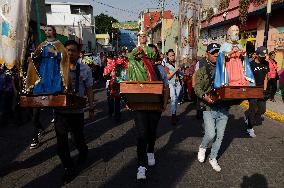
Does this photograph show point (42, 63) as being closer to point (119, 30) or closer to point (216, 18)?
point (216, 18)

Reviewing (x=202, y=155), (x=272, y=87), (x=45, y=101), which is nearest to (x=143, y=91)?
(x=45, y=101)

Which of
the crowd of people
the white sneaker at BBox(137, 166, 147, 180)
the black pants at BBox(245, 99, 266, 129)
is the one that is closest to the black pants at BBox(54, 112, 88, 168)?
the crowd of people

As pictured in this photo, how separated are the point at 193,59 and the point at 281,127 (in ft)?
23.7

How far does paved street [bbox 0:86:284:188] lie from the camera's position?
183 inches

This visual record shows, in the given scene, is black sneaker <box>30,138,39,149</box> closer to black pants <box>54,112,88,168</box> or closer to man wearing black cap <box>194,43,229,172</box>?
black pants <box>54,112,88,168</box>

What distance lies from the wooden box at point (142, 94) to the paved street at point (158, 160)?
1.14 m

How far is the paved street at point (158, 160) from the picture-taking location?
4.65m

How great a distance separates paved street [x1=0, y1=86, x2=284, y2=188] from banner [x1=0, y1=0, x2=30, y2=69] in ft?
5.85

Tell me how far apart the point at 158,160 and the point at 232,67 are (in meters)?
2.05

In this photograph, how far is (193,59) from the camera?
1484 cm

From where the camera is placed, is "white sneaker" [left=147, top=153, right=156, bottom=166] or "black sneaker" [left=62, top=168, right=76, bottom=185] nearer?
"black sneaker" [left=62, top=168, right=76, bottom=185]

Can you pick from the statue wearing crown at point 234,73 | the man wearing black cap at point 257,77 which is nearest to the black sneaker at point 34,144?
the statue wearing crown at point 234,73

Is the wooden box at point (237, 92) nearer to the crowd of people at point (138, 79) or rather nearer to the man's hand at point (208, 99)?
the man's hand at point (208, 99)

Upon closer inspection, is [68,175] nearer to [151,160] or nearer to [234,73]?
[151,160]
